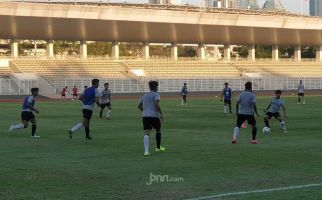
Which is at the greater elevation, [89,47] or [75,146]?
[89,47]

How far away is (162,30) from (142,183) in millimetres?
78211

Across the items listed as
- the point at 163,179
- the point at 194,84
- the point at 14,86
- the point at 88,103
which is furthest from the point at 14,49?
the point at 163,179

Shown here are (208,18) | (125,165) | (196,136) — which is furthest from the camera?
(208,18)

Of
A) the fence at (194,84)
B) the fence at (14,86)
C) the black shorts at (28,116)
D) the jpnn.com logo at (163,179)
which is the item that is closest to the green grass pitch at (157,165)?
the jpnn.com logo at (163,179)

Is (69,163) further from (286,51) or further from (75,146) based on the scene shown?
(286,51)

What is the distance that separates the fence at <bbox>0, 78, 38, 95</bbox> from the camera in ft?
220

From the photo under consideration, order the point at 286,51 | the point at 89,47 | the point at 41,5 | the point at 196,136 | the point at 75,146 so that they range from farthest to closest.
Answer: the point at 286,51 → the point at 89,47 → the point at 41,5 → the point at 196,136 → the point at 75,146

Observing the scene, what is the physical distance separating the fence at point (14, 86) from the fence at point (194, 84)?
350 cm

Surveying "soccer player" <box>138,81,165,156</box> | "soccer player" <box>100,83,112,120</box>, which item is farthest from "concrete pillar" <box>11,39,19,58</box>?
"soccer player" <box>138,81,165,156</box>

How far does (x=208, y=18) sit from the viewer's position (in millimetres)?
88625

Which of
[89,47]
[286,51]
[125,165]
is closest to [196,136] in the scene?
[125,165]

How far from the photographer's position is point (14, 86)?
6819 cm

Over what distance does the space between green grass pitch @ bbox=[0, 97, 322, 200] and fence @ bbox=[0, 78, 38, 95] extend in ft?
148

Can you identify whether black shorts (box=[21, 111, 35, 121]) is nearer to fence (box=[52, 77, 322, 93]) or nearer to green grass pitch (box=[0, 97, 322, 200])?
green grass pitch (box=[0, 97, 322, 200])
